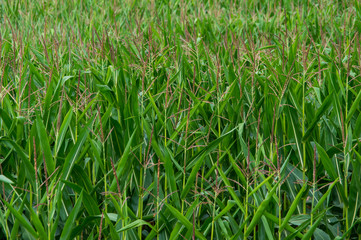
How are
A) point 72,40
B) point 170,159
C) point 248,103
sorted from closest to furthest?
point 170,159 < point 248,103 < point 72,40

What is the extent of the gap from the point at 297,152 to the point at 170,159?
48 centimetres

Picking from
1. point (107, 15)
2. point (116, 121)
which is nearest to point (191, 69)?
point (116, 121)

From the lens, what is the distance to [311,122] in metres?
1.70

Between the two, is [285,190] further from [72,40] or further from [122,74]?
[72,40]

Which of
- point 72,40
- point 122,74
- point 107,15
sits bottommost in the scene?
point 107,15

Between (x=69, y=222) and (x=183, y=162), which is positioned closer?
(x=69, y=222)

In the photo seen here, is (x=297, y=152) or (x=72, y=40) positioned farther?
(x=72, y=40)

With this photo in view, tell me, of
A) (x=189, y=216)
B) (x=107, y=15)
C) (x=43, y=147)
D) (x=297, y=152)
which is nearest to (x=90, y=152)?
(x=43, y=147)

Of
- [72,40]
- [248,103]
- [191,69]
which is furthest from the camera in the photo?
[72,40]

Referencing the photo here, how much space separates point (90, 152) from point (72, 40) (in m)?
1.42

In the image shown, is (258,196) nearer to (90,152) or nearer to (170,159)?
(170,159)

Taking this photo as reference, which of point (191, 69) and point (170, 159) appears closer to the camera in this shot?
point (170, 159)

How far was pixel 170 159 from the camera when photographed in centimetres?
159

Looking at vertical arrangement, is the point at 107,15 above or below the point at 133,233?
below
